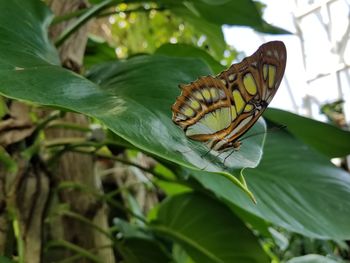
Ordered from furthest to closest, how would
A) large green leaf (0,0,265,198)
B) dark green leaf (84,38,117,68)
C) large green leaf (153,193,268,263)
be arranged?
dark green leaf (84,38,117,68)
large green leaf (153,193,268,263)
large green leaf (0,0,265,198)

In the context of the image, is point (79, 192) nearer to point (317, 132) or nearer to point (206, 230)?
point (206, 230)

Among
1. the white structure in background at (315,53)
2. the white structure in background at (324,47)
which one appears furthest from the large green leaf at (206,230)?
the white structure in background at (324,47)

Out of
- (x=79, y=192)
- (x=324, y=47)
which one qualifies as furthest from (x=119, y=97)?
(x=324, y=47)

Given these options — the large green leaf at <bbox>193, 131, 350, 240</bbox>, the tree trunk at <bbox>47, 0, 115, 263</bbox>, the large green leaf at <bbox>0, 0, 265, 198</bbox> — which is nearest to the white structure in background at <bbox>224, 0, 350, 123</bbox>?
the tree trunk at <bbox>47, 0, 115, 263</bbox>

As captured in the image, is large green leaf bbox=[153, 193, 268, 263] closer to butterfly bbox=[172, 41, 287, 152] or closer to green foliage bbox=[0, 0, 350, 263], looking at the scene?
green foliage bbox=[0, 0, 350, 263]

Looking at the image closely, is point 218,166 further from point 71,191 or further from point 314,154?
point 71,191

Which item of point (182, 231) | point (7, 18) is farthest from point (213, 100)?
point (182, 231)
